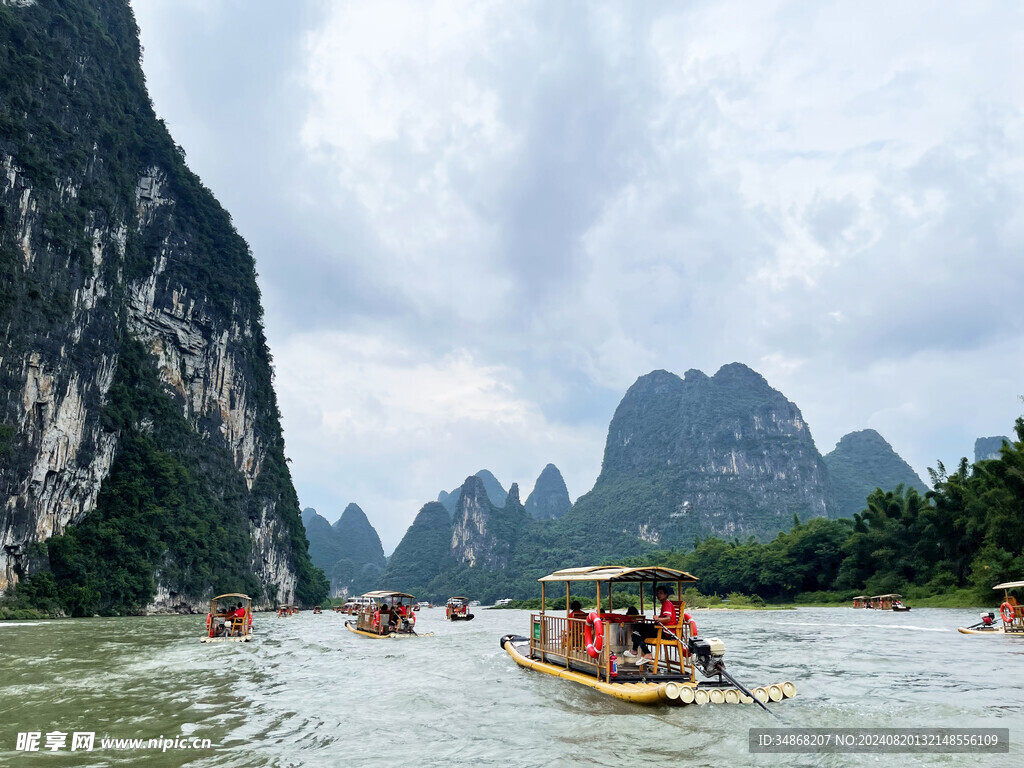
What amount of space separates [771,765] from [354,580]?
151 metres

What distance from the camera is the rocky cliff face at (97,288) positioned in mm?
38125

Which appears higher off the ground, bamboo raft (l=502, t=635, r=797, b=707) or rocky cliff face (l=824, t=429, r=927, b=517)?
rocky cliff face (l=824, t=429, r=927, b=517)

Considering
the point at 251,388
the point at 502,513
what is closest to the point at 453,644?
the point at 251,388

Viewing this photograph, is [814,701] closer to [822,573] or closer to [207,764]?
[207,764]

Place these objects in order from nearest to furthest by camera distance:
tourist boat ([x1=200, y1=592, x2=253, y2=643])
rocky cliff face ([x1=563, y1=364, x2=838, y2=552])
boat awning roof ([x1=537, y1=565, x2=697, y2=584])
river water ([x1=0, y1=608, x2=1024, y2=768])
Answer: river water ([x1=0, y1=608, x2=1024, y2=768])
boat awning roof ([x1=537, y1=565, x2=697, y2=584])
tourist boat ([x1=200, y1=592, x2=253, y2=643])
rocky cliff face ([x1=563, y1=364, x2=838, y2=552])

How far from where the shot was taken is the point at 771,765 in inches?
246

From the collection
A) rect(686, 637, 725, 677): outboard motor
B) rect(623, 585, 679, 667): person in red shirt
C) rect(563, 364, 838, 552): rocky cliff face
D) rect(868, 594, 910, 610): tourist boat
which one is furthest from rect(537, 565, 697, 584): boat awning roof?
rect(563, 364, 838, 552): rocky cliff face

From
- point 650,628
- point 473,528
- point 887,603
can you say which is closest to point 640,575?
point 650,628

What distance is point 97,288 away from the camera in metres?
45.8

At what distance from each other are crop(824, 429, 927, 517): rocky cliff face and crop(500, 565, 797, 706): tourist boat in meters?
135

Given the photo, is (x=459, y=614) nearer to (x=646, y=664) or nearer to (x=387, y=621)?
(x=387, y=621)

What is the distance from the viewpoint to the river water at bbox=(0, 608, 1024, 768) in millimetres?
6605

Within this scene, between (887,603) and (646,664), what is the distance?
32993 mm

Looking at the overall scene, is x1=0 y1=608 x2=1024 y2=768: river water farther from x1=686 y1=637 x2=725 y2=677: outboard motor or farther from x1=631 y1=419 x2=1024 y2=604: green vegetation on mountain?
x1=631 y1=419 x2=1024 y2=604: green vegetation on mountain
